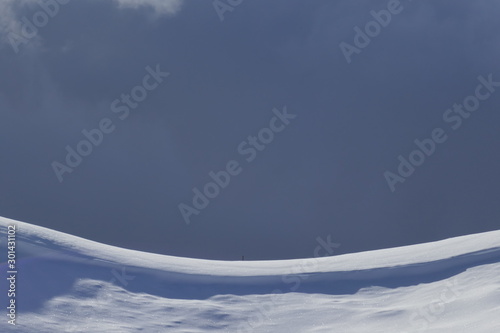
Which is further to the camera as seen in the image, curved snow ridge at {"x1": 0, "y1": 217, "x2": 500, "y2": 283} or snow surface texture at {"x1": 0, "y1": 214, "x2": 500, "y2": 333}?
curved snow ridge at {"x1": 0, "y1": 217, "x2": 500, "y2": 283}

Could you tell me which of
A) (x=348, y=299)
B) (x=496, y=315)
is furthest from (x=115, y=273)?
(x=496, y=315)

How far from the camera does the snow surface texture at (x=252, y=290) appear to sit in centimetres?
745

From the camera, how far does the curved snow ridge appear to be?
8273mm

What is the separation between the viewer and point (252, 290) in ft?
27.1

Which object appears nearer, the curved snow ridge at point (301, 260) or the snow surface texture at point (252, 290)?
the snow surface texture at point (252, 290)

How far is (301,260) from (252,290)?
0.73 m

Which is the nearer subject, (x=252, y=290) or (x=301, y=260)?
(x=252, y=290)

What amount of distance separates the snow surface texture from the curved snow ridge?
0.01m

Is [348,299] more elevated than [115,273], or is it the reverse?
[115,273]

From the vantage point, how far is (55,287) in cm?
781

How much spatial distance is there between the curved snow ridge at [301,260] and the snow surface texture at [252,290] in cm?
1

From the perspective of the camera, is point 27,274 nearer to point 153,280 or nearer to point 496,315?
point 153,280

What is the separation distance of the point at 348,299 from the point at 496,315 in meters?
1.42

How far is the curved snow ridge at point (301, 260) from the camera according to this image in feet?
27.1
